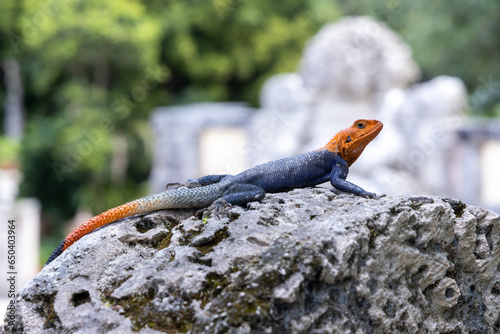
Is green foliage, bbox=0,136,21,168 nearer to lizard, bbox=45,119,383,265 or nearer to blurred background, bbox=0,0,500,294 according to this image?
blurred background, bbox=0,0,500,294

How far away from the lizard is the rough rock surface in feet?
0.23

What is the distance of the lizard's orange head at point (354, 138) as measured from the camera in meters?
3.61

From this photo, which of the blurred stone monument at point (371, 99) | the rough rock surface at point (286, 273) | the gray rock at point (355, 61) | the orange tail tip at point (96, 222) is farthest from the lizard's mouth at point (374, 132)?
the gray rock at point (355, 61)

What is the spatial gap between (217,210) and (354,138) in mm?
919

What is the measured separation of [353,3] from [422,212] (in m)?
20.5

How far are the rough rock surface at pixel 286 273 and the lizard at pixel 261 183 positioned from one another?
0.07 m

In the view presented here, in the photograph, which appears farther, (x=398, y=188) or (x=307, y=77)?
(x=307, y=77)

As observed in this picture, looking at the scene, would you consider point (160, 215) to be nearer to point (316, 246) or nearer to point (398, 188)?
point (316, 246)

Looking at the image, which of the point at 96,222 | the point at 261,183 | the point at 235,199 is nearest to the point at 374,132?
the point at 261,183

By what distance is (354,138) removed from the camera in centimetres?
364

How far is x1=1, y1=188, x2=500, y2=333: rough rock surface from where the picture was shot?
269 cm

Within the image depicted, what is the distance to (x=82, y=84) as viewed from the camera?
18.6 metres

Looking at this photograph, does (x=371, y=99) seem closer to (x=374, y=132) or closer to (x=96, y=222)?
(x=374, y=132)

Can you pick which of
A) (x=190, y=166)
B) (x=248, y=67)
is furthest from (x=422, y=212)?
(x=248, y=67)
